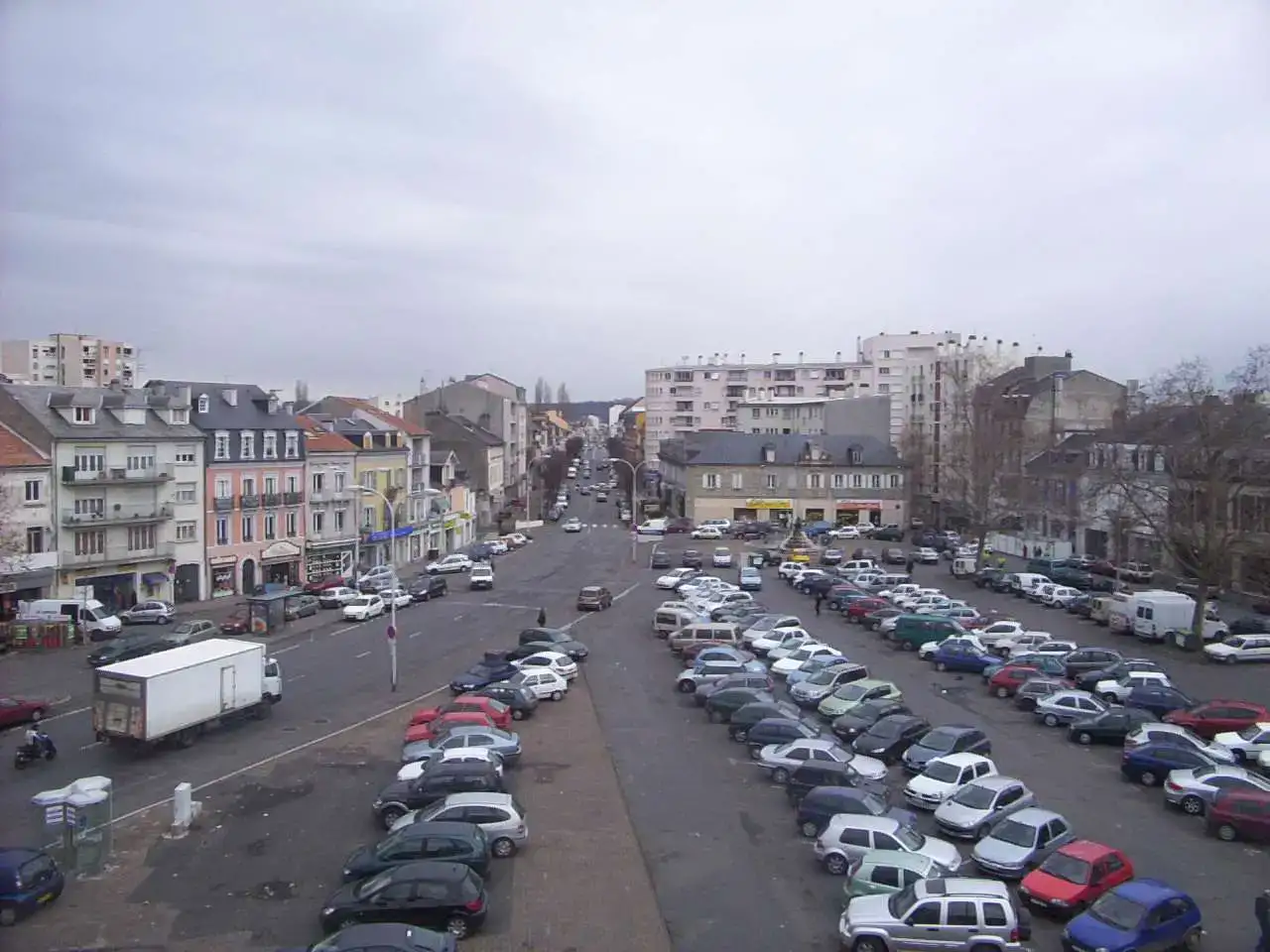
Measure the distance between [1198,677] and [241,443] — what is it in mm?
35036

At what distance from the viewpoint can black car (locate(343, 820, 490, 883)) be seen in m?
12.7

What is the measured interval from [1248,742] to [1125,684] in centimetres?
416

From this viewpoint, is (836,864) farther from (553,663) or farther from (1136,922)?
(553,663)

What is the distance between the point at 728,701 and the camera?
2142cm

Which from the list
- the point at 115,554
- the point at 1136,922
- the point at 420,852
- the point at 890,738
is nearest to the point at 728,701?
the point at 890,738

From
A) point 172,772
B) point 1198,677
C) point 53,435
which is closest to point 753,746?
point 172,772

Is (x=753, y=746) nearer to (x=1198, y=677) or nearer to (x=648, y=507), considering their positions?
(x=1198, y=677)

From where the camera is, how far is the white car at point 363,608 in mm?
34841

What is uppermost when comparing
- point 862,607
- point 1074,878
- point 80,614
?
point 80,614

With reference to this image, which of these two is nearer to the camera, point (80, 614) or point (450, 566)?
point (80, 614)

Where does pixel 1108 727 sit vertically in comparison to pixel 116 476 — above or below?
below

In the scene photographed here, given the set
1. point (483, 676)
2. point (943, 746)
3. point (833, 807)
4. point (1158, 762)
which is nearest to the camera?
point (833, 807)

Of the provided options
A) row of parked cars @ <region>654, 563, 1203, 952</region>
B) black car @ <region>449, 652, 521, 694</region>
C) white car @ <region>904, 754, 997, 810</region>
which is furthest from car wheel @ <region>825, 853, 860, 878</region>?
black car @ <region>449, 652, 521, 694</region>

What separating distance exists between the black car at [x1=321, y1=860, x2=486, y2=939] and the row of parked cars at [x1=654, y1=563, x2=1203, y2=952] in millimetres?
4311
